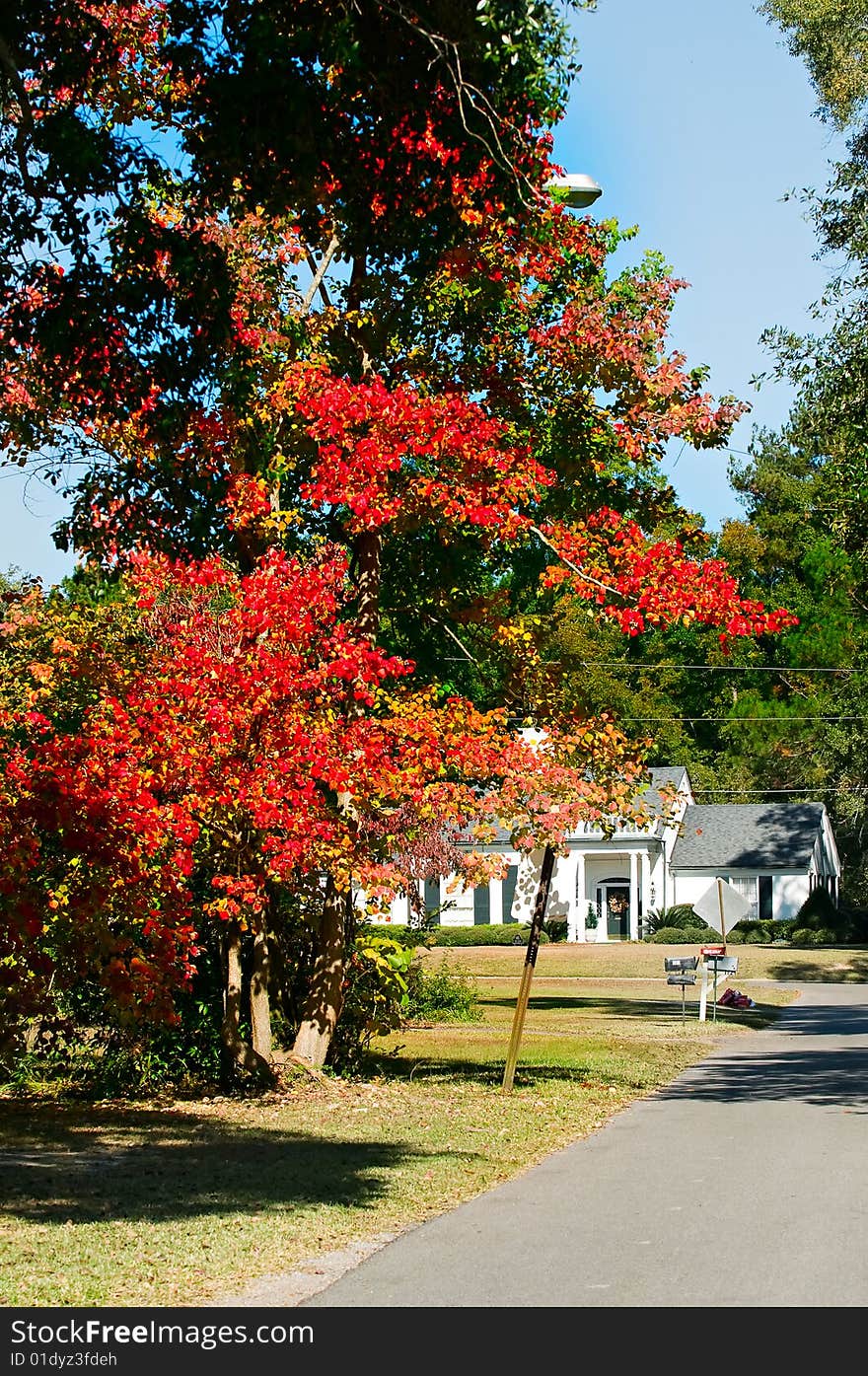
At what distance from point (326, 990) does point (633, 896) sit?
43.3m

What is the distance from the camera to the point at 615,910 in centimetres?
6062

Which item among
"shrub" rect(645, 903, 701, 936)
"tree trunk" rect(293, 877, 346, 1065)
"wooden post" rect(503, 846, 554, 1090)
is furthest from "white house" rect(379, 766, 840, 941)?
"wooden post" rect(503, 846, 554, 1090)

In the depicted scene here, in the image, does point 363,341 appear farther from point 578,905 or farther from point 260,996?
point 578,905

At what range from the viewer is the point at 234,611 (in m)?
14.8

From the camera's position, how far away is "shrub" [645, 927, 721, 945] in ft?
174

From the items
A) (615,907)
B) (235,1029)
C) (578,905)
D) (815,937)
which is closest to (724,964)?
(235,1029)

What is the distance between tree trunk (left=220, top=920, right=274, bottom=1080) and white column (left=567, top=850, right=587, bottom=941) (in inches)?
1697

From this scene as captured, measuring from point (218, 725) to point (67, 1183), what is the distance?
4.61 meters

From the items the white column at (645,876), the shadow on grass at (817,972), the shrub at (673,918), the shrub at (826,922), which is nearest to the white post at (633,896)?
the white column at (645,876)

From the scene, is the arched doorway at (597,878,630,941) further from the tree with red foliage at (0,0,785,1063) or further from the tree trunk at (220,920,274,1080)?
the tree trunk at (220,920,274,1080)

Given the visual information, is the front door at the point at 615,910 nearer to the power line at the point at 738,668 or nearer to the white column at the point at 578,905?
the white column at the point at 578,905

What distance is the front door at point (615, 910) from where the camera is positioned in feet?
198
